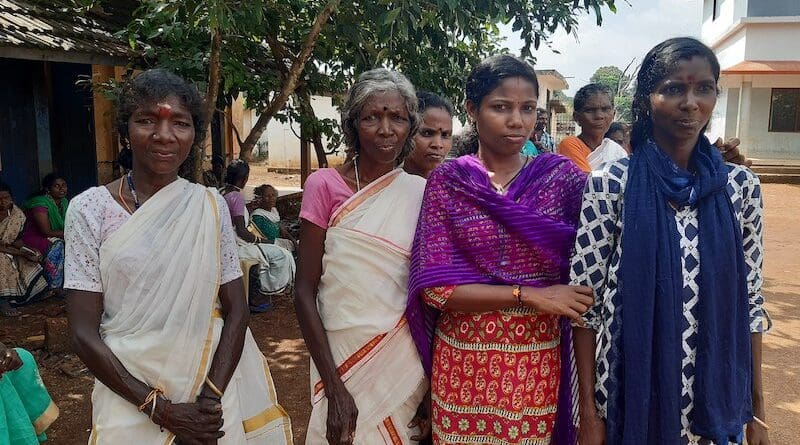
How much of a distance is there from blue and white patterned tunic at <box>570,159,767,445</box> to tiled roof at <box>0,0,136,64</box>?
4812mm

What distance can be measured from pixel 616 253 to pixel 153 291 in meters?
1.32

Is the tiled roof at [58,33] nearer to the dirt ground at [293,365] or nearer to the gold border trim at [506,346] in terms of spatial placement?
the dirt ground at [293,365]

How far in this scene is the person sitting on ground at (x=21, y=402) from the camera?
241cm

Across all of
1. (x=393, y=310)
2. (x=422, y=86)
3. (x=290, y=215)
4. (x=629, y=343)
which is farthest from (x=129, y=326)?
(x=290, y=215)

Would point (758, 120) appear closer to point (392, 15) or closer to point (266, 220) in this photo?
point (266, 220)

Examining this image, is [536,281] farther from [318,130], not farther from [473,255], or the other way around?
[318,130]

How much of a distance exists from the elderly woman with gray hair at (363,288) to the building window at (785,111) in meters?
20.0

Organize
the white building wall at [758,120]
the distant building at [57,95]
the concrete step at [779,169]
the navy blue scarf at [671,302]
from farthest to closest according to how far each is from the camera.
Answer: the white building wall at [758,120], the concrete step at [779,169], the distant building at [57,95], the navy blue scarf at [671,302]

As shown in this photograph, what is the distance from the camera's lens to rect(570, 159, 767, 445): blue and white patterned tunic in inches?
66.7

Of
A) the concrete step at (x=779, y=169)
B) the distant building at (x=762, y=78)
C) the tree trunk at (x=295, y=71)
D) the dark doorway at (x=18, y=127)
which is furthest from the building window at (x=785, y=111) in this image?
the dark doorway at (x=18, y=127)

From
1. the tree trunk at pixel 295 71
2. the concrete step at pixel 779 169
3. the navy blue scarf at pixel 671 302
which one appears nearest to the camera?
A: the navy blue scarf at pixel 671 302

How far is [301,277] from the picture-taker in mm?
2021

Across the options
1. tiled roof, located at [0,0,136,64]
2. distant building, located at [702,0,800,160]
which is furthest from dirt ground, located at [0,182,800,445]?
distant building, located at [702,0,800,160]

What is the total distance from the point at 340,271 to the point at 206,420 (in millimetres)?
594
